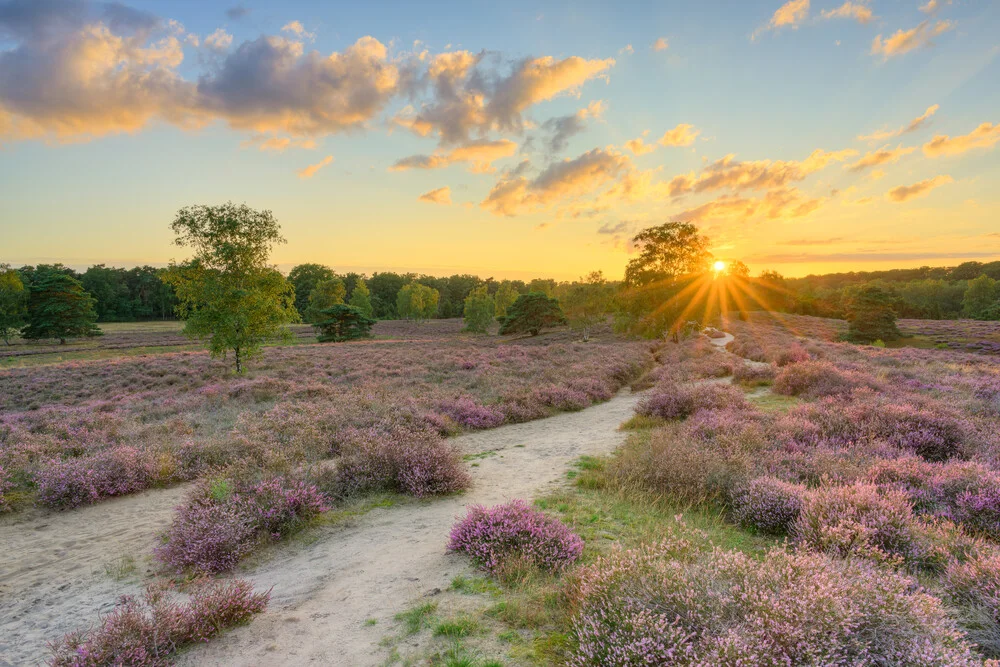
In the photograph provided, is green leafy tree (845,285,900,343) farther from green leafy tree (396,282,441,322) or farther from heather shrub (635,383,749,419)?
green leafy tree (396,282,441,322)

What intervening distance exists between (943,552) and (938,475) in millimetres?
2841

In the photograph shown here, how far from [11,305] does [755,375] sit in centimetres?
7821

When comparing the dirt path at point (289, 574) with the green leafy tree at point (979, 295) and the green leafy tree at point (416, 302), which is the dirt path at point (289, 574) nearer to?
the green leafy tree at point (416, 302)

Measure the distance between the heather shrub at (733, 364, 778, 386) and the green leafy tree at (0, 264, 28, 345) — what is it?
7581 cm

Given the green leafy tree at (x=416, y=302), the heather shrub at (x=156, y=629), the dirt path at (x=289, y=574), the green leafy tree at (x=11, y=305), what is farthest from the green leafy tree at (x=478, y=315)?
the heather shrub at (x=156, y=629)

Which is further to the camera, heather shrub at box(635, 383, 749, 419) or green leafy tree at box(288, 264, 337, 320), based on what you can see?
green leafy tree at box(288, 264, 337, 320)

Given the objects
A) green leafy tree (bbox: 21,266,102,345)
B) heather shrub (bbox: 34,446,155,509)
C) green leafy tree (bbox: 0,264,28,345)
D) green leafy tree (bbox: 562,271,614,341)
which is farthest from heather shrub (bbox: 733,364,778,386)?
green leafy tree (bbox: 0,264,28,345)

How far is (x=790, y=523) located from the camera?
5.64 metres

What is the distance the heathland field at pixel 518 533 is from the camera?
135 inches

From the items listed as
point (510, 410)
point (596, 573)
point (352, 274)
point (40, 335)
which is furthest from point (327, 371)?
point (352, 274)

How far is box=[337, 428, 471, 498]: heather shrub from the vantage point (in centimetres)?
829

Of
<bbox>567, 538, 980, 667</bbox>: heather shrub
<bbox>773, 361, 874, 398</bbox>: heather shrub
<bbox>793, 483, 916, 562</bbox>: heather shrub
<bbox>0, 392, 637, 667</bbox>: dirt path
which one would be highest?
<bbox>567, 538, 980, 667</bbox>: heather shrub

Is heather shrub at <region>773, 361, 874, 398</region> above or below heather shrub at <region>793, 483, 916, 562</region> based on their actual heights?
below

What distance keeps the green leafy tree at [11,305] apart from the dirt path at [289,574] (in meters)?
66.2
